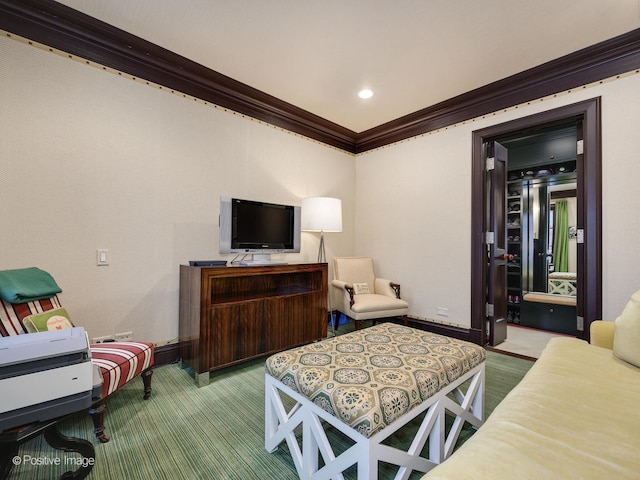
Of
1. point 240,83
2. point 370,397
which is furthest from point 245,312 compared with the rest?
point 240,83

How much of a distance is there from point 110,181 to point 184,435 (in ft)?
6.26

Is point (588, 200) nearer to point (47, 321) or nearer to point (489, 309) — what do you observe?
point (489, 309)

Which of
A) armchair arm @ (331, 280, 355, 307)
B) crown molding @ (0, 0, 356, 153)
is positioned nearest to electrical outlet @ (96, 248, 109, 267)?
crown molding @ (0, 0, 356, 153)

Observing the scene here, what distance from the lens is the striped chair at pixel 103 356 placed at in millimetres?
1512

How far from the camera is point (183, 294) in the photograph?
95.8 inches

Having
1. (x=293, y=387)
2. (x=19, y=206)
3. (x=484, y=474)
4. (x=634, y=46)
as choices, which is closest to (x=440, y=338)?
(x=293, y=387)

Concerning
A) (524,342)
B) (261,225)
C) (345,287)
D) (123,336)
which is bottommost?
(524,342)

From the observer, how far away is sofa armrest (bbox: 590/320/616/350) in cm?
163

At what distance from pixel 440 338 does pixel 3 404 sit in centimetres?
202

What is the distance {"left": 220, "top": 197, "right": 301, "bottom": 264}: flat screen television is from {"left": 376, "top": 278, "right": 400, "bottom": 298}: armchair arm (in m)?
1.27

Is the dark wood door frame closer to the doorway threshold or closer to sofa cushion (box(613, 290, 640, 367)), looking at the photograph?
the doorway threshold

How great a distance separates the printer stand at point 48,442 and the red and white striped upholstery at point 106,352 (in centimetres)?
21

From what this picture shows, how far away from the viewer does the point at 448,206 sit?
3.26m

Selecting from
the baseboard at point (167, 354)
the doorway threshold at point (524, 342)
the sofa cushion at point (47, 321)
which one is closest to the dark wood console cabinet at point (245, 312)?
the baseboard at point (167, 354)
